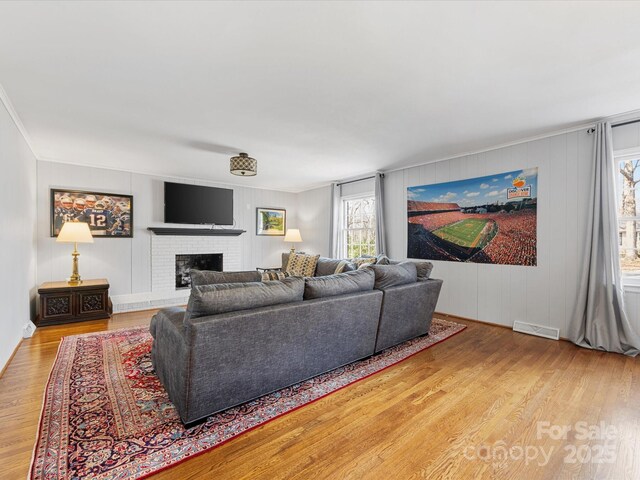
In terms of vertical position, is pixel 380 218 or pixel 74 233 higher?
pixel 380 218

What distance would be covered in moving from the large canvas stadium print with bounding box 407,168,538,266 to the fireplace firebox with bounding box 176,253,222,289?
394 cm

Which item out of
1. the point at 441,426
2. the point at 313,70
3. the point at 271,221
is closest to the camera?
the point at 441,426

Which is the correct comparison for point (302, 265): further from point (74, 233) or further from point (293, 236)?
point (74, 233)

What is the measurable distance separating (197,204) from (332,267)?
312 cm

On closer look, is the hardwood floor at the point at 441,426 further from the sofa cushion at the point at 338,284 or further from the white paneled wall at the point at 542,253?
the white paneled wall at the point at 542,253

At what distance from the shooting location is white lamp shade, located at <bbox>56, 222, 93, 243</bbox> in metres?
4.09

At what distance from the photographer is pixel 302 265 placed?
503 cm

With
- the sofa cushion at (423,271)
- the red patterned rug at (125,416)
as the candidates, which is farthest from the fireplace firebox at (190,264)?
the sofa cushion at (423,271)

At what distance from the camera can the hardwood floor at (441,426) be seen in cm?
152

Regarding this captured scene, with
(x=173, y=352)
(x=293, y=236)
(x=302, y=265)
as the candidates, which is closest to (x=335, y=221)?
(x=293, y=236)

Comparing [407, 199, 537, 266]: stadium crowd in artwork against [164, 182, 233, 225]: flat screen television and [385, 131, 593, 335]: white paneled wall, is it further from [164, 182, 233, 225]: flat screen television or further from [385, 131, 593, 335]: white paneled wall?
[164, 182, 233, 225]: flat screen television

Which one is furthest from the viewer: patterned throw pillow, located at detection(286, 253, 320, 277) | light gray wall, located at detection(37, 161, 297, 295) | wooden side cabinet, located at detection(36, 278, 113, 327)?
patterned throw pillow, located at detection(286, 253, 320, 277)

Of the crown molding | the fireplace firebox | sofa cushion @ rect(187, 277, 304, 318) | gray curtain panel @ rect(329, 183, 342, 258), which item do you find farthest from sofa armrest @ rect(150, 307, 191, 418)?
gray curtain panel @ rect(329, 183, 342, 258)

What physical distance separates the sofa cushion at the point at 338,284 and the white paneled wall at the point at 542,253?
7.16ft
